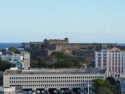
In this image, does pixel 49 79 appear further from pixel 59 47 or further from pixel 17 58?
pixel 59 47

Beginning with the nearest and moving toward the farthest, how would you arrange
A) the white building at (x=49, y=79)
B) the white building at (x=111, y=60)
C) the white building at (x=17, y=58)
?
1. the white building at (x=49, y=79)
2. the white building at (x=17, y=58)
3. the white building at (x=111, y=60)

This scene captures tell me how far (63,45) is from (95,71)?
36.7 meters

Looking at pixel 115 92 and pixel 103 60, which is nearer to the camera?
pixel 115 92

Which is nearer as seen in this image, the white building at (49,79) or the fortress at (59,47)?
the white building at (49,79)

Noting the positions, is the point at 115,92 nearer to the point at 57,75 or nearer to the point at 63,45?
the point at 57,75

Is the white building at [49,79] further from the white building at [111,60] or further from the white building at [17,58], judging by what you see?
the white building at [111,60]

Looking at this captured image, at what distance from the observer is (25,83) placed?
35000mm

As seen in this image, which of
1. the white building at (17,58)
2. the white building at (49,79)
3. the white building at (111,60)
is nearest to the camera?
the white building at (49,79)

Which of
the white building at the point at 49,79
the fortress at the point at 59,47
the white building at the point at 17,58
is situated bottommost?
the white building at the point at 49,79

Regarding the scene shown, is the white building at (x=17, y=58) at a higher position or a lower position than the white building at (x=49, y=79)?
higher

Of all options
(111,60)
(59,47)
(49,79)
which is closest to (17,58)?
(111,60)

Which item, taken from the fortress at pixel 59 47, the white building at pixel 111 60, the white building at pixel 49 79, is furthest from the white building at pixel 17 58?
the fortress at pixel 59 47

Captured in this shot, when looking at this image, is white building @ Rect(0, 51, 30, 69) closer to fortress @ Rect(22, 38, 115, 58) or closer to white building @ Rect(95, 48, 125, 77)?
white building @ Rect(95, 48, 125, 77)

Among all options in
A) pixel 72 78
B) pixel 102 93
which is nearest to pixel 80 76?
pixel 72 78
